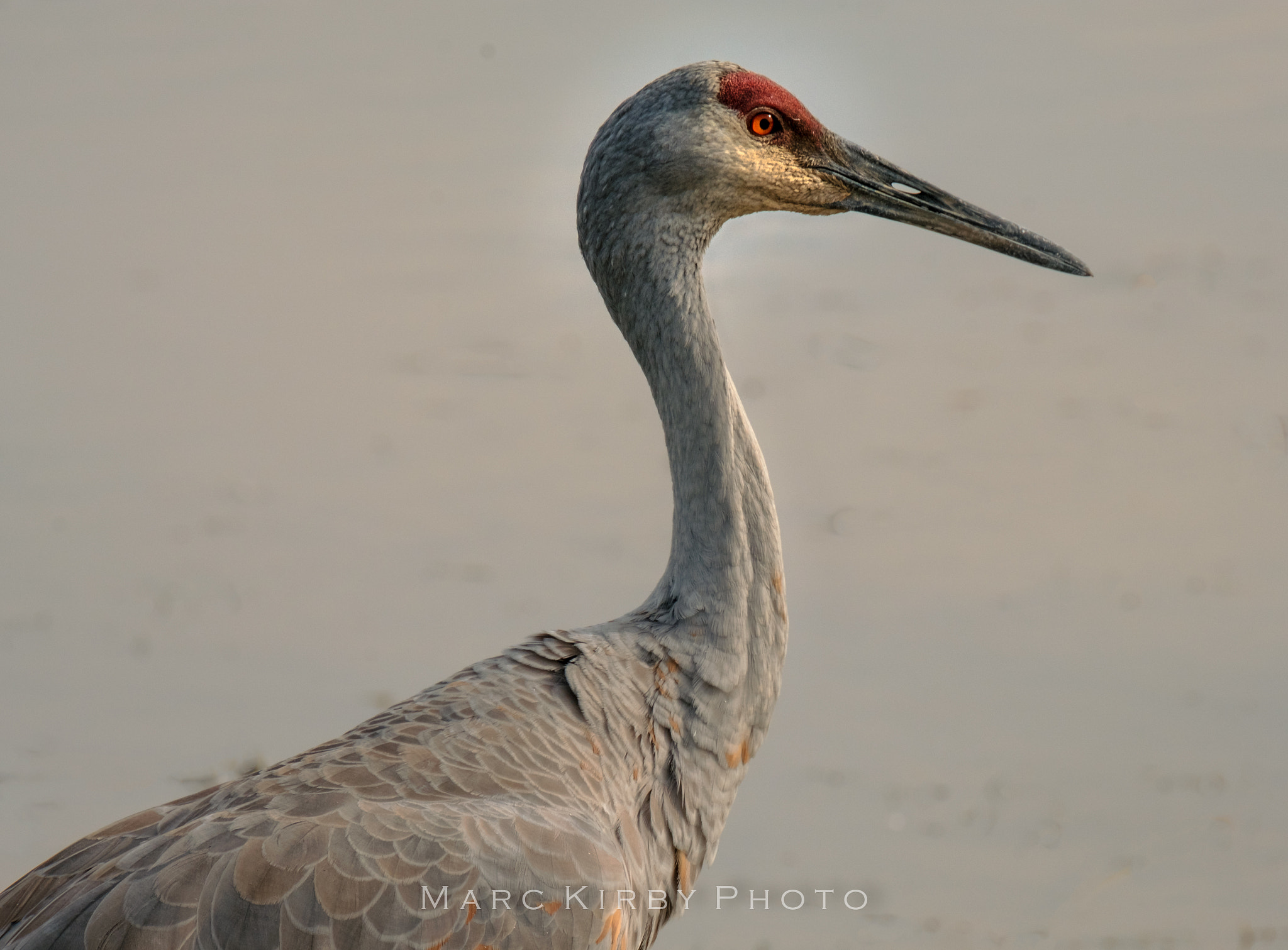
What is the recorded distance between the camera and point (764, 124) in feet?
10.4

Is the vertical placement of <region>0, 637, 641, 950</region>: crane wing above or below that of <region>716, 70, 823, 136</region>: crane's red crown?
below

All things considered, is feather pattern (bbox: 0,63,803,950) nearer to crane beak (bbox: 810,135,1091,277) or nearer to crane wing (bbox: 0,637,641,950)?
crane wing (bbox: 0,637,641,950)

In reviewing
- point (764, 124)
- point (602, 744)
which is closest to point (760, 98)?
point (764, 124)

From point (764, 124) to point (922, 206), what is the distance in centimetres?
47

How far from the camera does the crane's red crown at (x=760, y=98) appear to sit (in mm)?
3066

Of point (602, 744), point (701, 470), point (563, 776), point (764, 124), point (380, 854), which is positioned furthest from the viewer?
point (764, 124)

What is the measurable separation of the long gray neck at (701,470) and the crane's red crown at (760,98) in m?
0.28

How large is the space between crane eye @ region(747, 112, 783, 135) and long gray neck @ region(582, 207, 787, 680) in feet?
0.84

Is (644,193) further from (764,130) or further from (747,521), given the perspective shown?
(747,521)

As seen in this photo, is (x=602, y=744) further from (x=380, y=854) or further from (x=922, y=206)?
(x=922, y=206)

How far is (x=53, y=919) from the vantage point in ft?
8.07

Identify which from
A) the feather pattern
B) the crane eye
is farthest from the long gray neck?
the crane eye

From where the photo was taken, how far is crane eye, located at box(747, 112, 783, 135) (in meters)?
3.13

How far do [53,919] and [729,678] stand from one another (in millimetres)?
1475
